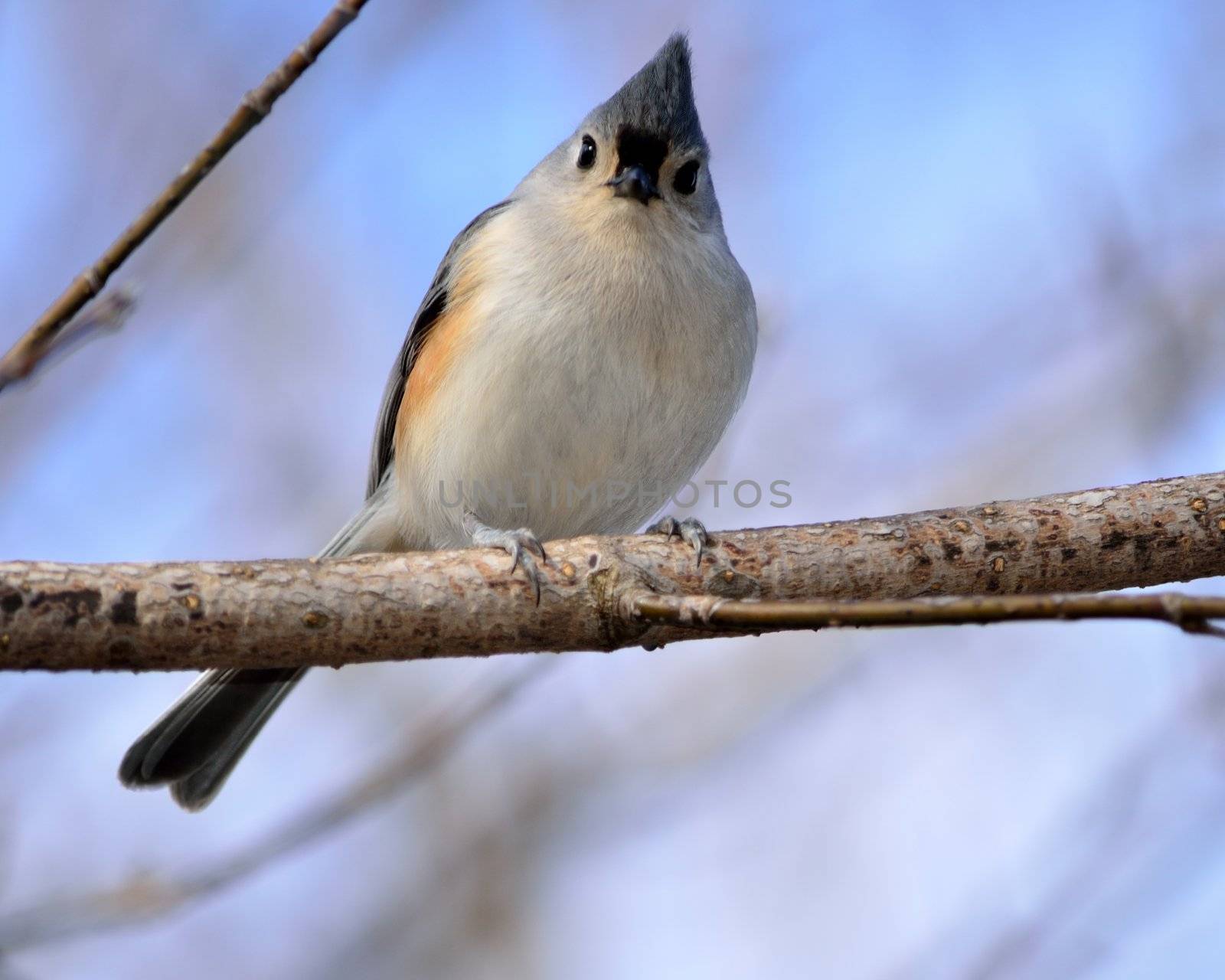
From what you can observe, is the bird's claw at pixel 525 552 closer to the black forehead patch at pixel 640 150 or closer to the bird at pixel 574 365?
the bird at pixel 574 365

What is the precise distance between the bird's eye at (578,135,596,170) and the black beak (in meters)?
0.14

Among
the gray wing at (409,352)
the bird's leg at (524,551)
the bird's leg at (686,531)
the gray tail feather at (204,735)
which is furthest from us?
the gray wing at (409,352)

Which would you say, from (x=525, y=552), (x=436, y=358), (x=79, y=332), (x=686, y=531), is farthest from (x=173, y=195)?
(x=436, y=358)

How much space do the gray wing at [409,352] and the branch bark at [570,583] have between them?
1.09 metres

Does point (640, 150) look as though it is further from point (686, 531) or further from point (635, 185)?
point (686, 531)

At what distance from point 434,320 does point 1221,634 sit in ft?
6.86

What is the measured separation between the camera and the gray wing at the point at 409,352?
2.88 m

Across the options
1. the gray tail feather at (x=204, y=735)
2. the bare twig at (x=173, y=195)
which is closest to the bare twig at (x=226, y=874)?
the gray tail feather at (x=204, y=735)

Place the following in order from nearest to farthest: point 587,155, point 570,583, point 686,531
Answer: point 570,583, point 686,531, point 587,155

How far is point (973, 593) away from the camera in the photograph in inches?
76.5

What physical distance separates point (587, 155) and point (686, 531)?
3.35ft

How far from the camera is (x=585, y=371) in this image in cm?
244

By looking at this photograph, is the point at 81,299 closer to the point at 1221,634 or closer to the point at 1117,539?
the point at 1221,634

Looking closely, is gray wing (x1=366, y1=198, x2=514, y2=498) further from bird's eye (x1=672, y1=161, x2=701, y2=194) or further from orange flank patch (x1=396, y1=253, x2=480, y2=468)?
bird's eye (x1=672, y1=161, x2=701, y2=194)
